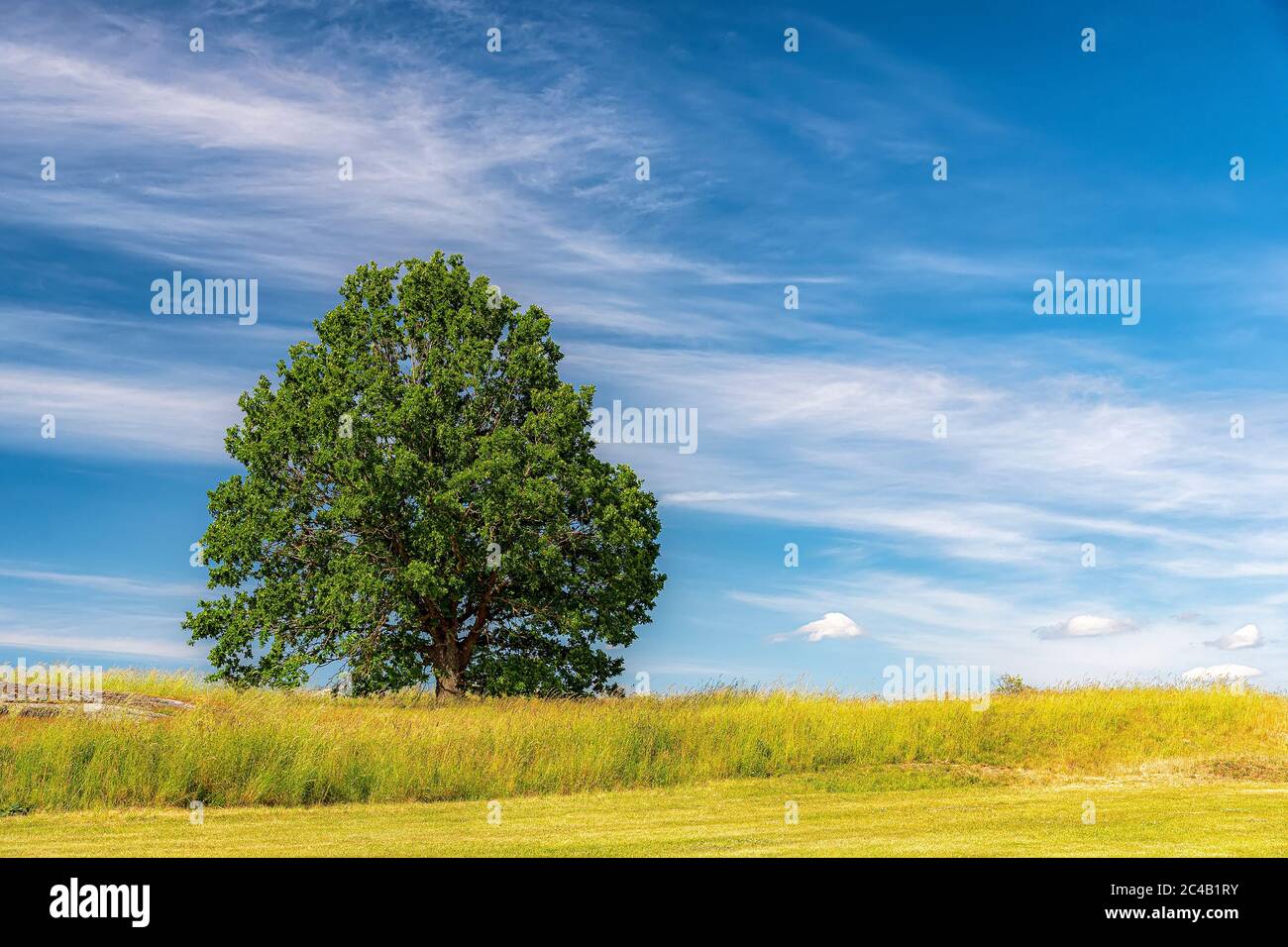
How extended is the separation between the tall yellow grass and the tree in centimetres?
290

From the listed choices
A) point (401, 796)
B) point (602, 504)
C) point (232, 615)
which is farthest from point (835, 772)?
point (232, 615)

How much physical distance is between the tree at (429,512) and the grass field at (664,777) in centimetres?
420

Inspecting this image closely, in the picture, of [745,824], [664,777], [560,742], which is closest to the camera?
[745,824]

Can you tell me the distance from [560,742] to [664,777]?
2222 millimetres

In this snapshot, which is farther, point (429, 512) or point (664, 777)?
point (429, 512)

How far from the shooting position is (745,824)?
1731 cm

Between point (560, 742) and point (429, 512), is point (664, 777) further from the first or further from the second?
point (429, 512)

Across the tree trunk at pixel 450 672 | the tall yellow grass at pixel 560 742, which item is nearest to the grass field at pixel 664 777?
the tall yellow grass at pixel 560 742

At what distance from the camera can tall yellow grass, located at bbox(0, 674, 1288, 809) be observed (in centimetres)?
2000

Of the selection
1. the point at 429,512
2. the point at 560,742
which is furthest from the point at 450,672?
the point at 560,742

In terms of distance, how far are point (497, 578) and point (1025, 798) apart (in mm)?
18580

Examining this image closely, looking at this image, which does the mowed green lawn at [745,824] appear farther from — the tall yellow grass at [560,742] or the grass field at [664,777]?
the tall yellow grass at [560,742]

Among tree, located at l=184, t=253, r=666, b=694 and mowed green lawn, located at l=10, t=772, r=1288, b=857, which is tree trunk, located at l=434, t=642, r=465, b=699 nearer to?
tree, located at l=184, t=253, r=666, b=694

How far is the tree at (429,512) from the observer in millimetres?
32938
